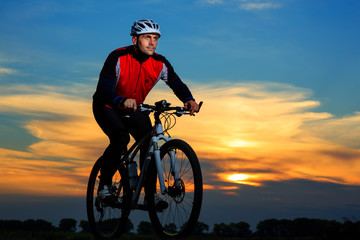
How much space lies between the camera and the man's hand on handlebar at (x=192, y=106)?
23.8ft

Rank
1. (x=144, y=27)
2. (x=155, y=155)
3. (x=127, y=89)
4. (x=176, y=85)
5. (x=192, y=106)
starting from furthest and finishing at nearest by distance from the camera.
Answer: (x=176, y=85) < (x=127, y=89) < (x=144, y=27) < (x=192, y=106) < (x=155, y=155)

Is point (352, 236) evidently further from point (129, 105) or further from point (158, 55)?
point (158, 55)

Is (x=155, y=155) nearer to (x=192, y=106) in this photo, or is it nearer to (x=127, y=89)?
(x=192, y=106)

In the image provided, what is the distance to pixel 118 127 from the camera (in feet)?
24.2

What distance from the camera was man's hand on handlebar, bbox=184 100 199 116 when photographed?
286 inches

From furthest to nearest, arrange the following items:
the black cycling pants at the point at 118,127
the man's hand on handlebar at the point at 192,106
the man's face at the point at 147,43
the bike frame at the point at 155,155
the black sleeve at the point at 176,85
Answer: the black sleeve at the point at 176,85
the man's face at the point at 147,43
the black cycling pants at the point at 118,127
the man's hand on handlebar at the point at 192,106
the bike frame at the point at 155,155

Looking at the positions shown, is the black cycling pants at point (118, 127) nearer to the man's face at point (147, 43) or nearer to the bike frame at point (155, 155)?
the bike frame at point (155, 155)

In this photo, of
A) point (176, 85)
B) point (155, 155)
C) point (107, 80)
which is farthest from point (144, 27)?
point (155, 155)

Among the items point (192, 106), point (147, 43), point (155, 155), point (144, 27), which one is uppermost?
point (144, 27)

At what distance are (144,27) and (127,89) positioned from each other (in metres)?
1.03

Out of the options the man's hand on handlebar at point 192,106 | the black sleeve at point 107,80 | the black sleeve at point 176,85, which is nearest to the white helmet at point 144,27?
the black sleeve at point 107,80

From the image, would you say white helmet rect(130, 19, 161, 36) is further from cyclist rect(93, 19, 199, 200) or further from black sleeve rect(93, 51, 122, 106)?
black sleeve rect(93, 51, 122, 106)

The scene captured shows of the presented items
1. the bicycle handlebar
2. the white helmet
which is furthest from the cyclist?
the bicycle handlebar

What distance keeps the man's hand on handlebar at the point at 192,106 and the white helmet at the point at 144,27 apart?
123 cm
